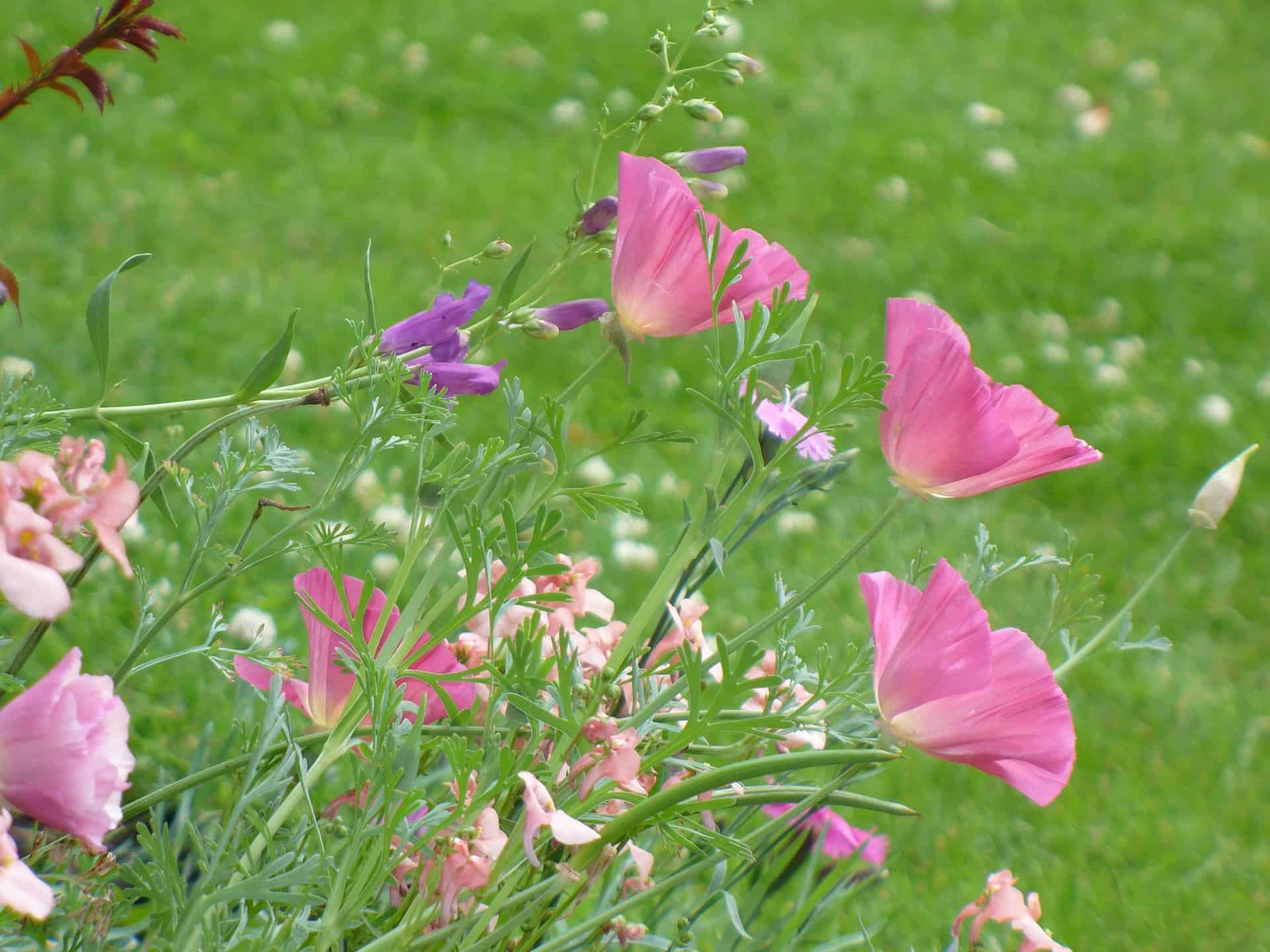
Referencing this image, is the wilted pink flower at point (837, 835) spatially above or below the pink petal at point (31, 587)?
below

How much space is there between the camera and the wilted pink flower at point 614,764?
0.54 m

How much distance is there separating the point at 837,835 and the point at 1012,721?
0.45 meters

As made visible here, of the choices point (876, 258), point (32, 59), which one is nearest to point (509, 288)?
point (32, 59)

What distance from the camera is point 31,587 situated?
38 centimetres

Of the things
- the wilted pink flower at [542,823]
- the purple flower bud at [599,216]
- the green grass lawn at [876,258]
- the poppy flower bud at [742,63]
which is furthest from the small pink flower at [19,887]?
the green grass lawn at [876,258]

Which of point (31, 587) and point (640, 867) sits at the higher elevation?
point (31, 587)

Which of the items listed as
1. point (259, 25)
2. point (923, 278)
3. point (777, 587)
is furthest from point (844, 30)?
point (777, 587)

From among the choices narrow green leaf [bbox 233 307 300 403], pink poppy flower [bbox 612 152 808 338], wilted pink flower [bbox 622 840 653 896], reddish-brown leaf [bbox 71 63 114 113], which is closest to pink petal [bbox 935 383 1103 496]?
pink poppy flower [bbox 612 152 808 338]

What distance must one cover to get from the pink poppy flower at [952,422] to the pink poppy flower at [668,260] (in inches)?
2.6

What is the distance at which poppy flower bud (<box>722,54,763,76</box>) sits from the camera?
688 mm

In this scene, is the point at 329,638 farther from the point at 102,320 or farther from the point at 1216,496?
the point at 1216,496

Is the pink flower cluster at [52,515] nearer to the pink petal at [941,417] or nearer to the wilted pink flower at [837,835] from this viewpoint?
the pink petal at [941,417]

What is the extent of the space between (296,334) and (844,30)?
2755 millimetres

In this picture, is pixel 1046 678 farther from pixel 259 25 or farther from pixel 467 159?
pixel 259 25
